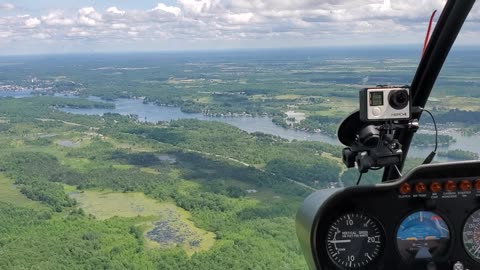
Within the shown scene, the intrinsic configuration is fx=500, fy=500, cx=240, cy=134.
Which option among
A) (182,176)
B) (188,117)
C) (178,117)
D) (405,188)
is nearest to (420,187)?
(405,188)

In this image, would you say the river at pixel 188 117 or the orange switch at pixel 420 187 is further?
the river at pixel 188 117

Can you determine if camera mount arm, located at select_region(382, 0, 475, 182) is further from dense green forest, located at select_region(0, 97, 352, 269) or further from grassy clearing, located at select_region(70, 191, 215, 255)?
grassy clearing, located at select_region(70, 191, 215, 255)

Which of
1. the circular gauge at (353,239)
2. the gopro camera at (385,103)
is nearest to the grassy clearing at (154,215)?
the circular gauge at (353,239)

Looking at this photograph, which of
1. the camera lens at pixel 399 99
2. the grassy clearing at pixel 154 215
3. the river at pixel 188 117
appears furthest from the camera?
the river at pixel 188 117

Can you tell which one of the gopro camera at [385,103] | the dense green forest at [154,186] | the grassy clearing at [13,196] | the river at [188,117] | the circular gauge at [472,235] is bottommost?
the grassy clearing at [13,196]

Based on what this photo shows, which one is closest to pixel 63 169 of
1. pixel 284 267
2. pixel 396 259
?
pixel 284 267

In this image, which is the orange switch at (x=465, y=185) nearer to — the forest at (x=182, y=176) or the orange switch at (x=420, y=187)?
the orange switch at (x=420, y=187)

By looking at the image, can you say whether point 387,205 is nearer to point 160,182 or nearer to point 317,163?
point 317,163
